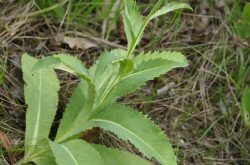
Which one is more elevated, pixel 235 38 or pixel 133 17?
pixel 133 17

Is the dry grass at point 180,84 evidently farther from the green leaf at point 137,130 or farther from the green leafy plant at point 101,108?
the green leaf at point 137,130

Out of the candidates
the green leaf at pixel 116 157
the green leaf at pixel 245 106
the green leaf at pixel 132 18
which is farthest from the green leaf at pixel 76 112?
the green leaf at pixel 245 106

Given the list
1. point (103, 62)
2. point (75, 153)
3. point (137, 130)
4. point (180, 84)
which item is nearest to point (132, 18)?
point (103, 62)

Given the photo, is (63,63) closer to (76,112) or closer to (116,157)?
(76,112)

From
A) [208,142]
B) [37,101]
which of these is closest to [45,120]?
[37,101]

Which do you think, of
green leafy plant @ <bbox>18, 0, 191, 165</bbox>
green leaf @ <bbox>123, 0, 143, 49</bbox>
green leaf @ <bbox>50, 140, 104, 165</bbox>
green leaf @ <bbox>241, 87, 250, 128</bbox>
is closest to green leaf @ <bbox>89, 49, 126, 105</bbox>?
green leafy plant @ <bbox>18, 0, 191, 165</bbox>

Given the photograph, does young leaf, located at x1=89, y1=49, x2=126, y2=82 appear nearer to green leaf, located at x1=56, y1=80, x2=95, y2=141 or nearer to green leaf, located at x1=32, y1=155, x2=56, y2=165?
green leaf, located at x1=56, y1=80, x2=95, y2=141

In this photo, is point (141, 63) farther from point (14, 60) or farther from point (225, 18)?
point (225, 18)
